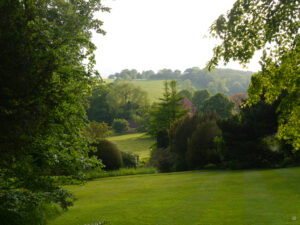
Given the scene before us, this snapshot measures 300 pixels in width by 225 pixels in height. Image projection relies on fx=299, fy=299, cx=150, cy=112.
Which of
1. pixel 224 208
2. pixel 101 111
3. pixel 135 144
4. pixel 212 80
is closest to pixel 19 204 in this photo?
pixel 224 208

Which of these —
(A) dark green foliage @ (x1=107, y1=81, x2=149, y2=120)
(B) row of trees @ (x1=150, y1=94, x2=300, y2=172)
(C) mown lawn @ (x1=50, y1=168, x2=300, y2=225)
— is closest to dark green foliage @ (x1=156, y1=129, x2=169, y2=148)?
(B) row of trees @ (x1=150, y1=94, x2=300, y2=172)

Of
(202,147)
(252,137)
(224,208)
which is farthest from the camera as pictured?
(202,147)

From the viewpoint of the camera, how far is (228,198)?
9273mm

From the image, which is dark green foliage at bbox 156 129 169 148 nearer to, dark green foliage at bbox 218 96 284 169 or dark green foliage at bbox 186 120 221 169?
dark green foliage at bbox 186 120 221 169

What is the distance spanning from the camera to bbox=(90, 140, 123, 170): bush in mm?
23542

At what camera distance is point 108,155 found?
934 inches

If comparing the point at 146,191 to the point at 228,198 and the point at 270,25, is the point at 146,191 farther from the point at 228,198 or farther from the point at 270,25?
the point at 270,25

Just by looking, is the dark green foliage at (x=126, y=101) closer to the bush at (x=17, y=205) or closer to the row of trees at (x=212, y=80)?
the row of trees at (x=212, y=80)

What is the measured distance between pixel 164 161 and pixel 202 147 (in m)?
4.89

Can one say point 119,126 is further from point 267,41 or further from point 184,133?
point 267,41

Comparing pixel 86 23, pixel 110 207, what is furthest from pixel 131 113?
pixel 110 207

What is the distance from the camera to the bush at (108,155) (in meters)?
23.5

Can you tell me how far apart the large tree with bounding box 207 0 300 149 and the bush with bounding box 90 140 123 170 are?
639 inches

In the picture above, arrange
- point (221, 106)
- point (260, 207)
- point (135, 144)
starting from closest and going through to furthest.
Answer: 1. point (260, 207)
2. point (135, 144)
3. point (221, 106)
